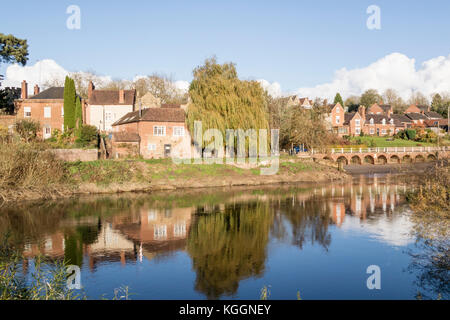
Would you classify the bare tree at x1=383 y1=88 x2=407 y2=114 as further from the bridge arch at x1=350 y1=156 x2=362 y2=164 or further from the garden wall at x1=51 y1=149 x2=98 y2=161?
the garden wall at x1=51 y1=149 x2=98 y2=161

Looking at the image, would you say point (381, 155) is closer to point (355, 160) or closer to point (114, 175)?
point (355, 160)

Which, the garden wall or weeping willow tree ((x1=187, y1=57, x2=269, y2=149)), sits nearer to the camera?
the garden wall

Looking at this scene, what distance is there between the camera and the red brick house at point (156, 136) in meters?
45.7

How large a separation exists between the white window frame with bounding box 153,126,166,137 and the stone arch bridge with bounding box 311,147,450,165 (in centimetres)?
2318

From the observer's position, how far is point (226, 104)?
4116cm

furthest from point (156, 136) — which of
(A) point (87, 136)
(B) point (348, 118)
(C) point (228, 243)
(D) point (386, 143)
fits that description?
(B) point (348, 118)

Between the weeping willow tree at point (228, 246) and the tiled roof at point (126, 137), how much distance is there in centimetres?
2033

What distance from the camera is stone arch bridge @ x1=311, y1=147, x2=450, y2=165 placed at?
193ft

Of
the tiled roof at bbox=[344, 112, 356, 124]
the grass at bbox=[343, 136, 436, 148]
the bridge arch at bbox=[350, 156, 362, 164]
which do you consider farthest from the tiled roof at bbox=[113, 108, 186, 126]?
the tiled roof at bbox=[344, 112, 356, 124]

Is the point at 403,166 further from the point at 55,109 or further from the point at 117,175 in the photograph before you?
the point at 55,109

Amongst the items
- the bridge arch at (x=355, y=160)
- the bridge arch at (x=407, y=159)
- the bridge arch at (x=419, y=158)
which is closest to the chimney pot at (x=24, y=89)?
the bridge arch at (x=355, y=160)

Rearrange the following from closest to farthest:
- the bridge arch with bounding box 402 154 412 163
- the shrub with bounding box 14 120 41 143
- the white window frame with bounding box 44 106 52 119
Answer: the shrub with bounding box 14 120 41 143 → the white window frame with bounding box 44 106 52 119 → the bridge arch with bounding box 402 154 412 163

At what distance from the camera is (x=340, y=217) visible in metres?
25.8

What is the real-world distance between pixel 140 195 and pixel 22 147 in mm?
10303
